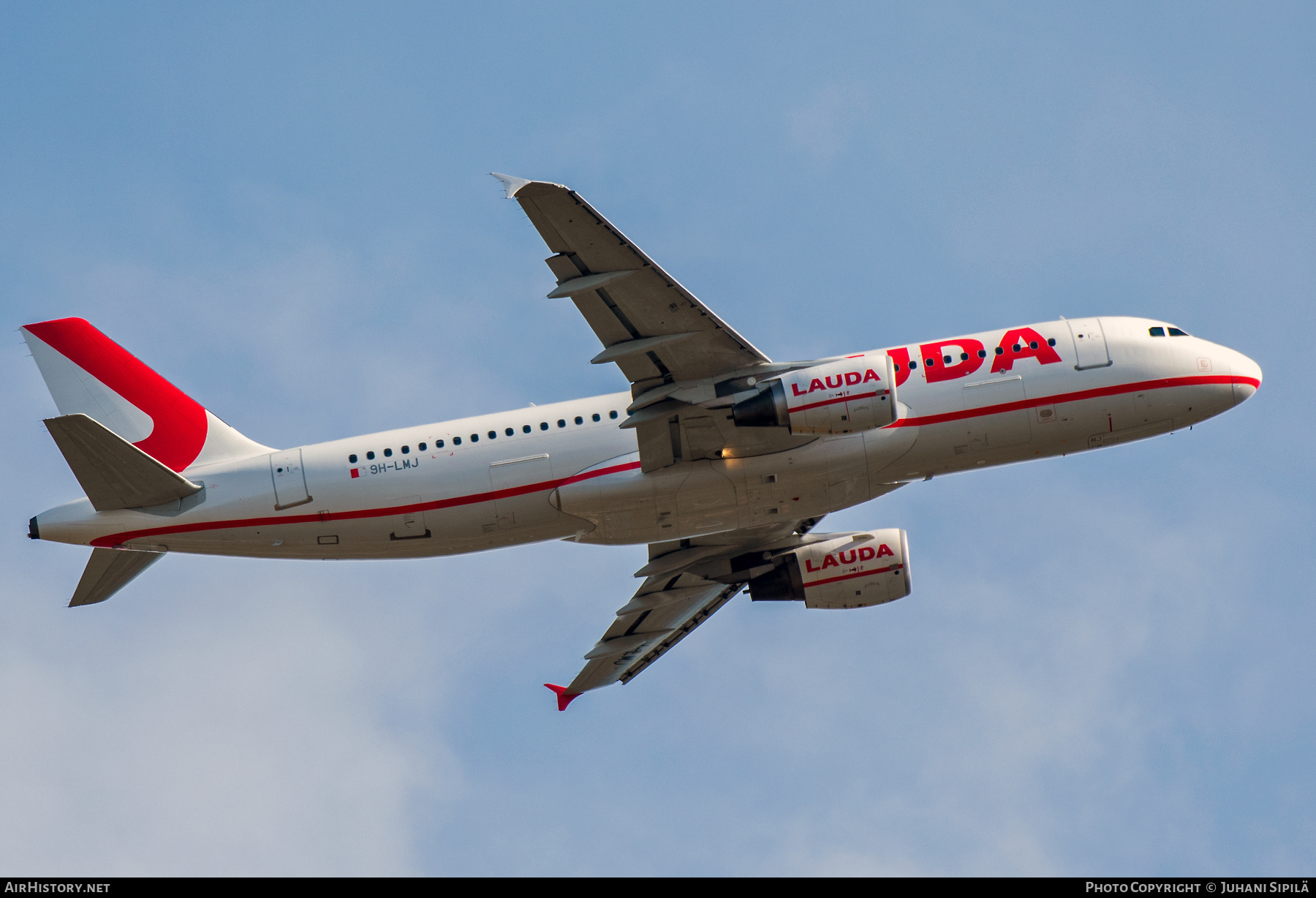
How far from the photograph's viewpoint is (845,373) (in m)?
34.8

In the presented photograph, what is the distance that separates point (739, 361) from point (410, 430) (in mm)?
9719

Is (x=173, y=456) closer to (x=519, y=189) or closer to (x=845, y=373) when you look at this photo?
(x=519, y=189)

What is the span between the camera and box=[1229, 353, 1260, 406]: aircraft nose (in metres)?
38.7

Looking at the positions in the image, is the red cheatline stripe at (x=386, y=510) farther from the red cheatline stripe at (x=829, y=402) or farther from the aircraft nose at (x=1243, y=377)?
the aircraft nose at (x=1243, y=377)

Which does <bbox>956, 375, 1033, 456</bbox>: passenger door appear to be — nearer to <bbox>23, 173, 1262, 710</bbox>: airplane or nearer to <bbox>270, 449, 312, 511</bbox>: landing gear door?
<bbox>23, 173, 1262, 710</bbox>: airplane

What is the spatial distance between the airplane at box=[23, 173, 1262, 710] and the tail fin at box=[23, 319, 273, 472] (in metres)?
0.05

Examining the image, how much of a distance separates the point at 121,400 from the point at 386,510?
9.01 meters

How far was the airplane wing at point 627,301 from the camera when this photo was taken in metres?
31.6

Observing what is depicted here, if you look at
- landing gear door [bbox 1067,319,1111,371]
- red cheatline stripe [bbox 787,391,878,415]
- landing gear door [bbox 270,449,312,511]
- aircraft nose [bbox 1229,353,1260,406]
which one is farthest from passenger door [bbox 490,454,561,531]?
Result: aircraft nose [bbox 1229,353,1260,406]

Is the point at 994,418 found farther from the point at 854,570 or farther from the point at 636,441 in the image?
the point at 636,441

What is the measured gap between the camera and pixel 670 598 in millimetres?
44688

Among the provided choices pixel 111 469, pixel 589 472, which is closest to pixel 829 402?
pixel 589 472
